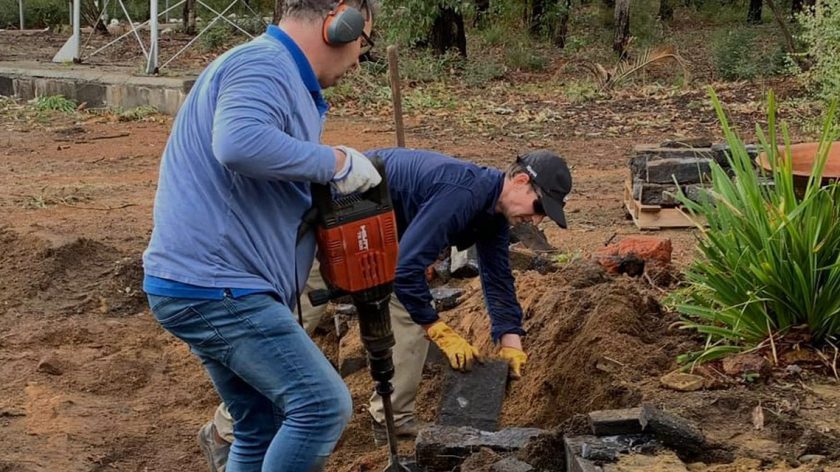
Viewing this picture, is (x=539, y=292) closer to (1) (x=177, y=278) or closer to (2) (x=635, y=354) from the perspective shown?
(2) (x=635, y=354)

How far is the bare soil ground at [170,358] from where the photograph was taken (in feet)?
13.8

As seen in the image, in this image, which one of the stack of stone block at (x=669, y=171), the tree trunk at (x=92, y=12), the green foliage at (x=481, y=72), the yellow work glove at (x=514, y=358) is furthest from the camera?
the tree trunk at (x=92, y=12)

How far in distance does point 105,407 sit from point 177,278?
2722 mm

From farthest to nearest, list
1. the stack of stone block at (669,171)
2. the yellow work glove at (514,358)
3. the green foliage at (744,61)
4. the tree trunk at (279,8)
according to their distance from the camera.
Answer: the green foliage at (744,61), the stack of stone block at (669,171), the yellow work glove at (514,358), the tree trunk at (279,8)

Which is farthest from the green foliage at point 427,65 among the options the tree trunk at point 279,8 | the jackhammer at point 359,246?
the jackhammer at point 359,246

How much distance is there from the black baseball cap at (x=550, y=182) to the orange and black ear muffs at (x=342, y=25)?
1435 mm

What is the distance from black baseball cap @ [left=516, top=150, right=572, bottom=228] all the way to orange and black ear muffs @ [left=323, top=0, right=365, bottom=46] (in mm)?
1435

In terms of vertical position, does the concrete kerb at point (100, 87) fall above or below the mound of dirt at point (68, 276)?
below

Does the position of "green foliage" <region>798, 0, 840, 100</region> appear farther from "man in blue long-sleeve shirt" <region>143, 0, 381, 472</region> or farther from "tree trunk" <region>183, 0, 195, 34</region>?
"tree trunk" <region>183, 0, 195, 34</region>

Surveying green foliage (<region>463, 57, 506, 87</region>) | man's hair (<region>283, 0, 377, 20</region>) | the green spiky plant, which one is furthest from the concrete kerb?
man's hair (<region>283, 0, 377, 20</region>)

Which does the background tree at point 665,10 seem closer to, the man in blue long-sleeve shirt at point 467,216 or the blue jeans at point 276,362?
the man in blue long-sleeve shirt at point 467,216

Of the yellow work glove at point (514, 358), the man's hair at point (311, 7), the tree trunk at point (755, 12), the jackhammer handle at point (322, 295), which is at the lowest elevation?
the tree trunk at point (755, 12)

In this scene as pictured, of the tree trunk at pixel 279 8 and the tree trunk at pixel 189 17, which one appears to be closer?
the tree trunk at pixel 279 8

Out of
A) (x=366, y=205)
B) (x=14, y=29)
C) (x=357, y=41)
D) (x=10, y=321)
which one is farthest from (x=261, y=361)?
(x=14, y=29)
